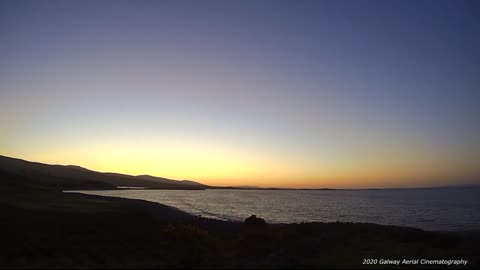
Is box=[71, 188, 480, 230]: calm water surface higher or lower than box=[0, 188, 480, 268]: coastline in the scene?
lower

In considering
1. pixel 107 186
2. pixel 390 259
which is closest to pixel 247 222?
pixel 390 259

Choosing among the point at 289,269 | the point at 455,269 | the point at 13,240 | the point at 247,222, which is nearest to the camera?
the point at 289,269

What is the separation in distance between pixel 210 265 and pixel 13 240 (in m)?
12.5

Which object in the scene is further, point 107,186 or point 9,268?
point 107,186

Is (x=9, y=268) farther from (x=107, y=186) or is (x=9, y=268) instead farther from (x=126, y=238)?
→ (x=107, y=186)

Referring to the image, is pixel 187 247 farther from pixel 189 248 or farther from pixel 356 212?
pixel 356 212

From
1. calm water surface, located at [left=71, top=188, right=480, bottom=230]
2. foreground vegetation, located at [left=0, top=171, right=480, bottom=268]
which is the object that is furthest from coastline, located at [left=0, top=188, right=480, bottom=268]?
calm water surface, located at [left=71, top=188, right=480, bottom=230]

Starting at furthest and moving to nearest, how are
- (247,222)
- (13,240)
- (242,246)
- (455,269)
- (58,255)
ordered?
(247,222)
(242,246)
(13,240)
(58,255)
(455,269)

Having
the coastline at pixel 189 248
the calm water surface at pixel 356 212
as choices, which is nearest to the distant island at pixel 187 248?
the coastline at pixel 189 248

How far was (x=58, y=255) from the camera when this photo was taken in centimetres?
1784

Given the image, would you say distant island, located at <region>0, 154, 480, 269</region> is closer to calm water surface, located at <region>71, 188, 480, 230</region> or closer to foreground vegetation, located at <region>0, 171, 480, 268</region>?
foreground vegetation, located at <region>0, 171, 480, 268</region>

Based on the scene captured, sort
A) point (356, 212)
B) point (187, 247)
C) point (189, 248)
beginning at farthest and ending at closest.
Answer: point (356, 212) < point (187, 247) < point (189, 248)

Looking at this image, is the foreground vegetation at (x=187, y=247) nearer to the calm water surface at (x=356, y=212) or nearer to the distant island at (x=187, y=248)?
the distant island at (x=187, y=248)

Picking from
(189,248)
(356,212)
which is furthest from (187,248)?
(356,212)
